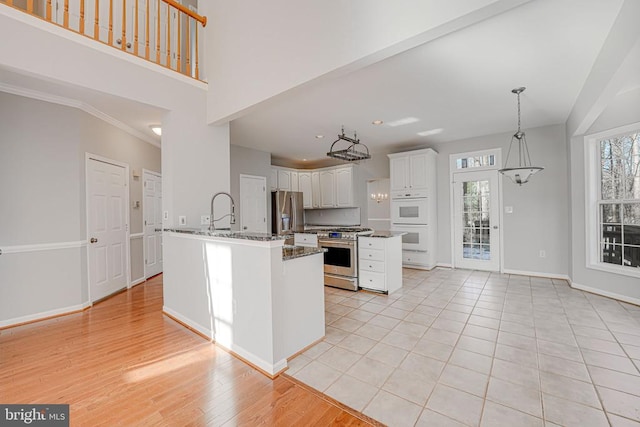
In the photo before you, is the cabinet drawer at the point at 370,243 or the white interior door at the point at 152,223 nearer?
the cabinet drawer at the point at 370,243

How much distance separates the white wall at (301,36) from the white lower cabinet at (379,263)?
2383mm

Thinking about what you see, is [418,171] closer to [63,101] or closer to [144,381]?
[144,381]

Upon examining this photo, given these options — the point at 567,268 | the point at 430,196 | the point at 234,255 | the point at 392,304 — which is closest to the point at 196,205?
the point at 234,255

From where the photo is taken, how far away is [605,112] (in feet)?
12.2

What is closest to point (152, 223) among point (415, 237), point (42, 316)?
point (42, 316)

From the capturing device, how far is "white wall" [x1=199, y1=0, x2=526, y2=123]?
1702 mm

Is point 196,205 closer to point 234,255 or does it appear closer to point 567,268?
point 234,255

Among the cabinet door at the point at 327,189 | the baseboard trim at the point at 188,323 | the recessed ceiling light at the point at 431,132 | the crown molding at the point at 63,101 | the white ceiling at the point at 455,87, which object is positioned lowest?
the baseboard trim at the point at 188,323

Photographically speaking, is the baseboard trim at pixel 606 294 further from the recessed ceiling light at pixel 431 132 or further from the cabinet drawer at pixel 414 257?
the recessed ceiling light at pixel 431 132

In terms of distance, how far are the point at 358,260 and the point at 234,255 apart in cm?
226

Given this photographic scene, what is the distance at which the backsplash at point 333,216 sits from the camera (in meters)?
7.12

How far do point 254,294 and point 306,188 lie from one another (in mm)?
5404

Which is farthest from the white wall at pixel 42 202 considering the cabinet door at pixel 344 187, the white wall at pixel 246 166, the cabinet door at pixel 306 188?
the cabinet door at pixel 344 187

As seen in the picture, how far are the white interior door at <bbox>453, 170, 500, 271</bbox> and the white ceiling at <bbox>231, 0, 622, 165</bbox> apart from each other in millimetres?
896
